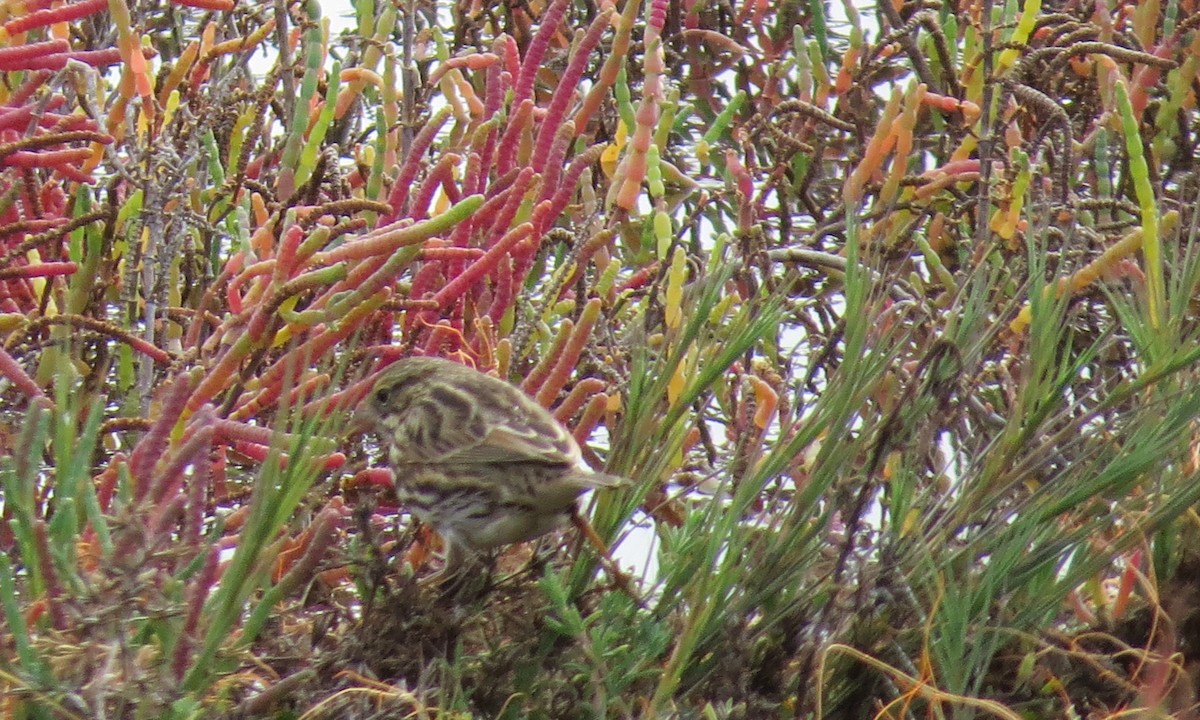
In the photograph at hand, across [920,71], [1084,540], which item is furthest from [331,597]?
[920,71]

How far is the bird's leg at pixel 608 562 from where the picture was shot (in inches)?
88.3

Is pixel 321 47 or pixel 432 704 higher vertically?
pixel 321 47

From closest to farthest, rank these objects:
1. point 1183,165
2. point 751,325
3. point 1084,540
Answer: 1. point 1084,540
2. point 751,325
3. point 1183,165

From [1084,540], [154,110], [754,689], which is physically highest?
[154,110]

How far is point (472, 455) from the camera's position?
322 cm

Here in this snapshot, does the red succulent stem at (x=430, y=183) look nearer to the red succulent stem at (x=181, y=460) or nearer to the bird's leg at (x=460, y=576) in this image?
the bird's leg at (x=460, y=576)

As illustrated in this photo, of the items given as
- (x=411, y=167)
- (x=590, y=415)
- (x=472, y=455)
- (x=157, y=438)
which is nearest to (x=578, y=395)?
(x=590, y=415)

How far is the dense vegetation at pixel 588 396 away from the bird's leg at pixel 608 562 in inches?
0.9

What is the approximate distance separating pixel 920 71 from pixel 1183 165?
0.62 m

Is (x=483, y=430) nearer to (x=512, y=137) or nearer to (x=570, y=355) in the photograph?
(x=570, y=355)

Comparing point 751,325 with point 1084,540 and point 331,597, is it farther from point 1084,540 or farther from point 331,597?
point 331,597

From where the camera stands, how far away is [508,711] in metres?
2.12

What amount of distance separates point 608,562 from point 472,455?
92 cm

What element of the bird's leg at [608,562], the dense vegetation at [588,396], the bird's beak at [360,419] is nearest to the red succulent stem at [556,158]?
the dense vegetation at [588,396]
